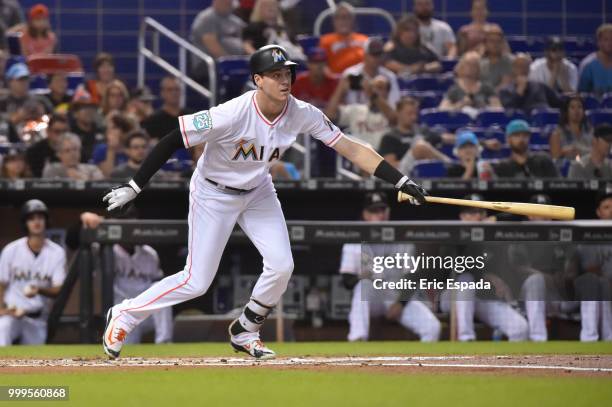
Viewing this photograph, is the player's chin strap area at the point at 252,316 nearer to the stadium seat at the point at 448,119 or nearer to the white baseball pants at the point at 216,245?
the white baseball pants at the point at 216,245

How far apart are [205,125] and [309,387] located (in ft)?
5.21

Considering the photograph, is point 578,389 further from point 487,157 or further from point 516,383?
point 487,157

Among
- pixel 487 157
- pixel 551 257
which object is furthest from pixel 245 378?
pixel 487 157

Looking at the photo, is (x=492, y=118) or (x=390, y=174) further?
(x=492, y=118)

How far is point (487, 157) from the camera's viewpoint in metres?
10.5

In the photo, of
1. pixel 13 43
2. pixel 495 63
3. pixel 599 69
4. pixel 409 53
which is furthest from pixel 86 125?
pixel 599 69

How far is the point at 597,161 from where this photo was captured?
992cm

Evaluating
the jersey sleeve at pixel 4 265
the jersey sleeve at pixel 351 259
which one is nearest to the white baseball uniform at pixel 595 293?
the jersey sleeve at pixel 351 259

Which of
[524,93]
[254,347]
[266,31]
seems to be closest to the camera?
[254,347]

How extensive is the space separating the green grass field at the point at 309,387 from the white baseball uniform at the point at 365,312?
2672 millimetres

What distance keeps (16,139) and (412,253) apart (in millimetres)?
4205

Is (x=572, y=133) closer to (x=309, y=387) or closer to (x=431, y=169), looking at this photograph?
(x=431, y=169)

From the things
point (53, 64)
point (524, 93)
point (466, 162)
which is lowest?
point (466, 162)

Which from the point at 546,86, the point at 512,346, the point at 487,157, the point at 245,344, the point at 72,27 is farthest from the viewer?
the point at 72,27
